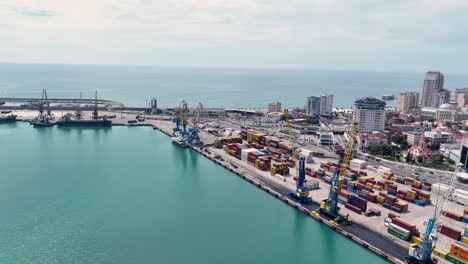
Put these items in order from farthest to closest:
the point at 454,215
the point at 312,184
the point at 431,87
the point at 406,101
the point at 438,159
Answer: the point at 431,87, the point at 406,101, the point at 438,159, the point at 312,184, the point at 454,215

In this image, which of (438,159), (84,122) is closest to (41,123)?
(84,122)

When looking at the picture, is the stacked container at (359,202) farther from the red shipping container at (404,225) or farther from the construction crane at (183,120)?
the construction crane at (183,120)

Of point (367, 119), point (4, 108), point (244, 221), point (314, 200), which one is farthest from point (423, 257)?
point (4, 108)

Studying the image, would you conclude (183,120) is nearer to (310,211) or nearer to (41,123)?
(41,123)

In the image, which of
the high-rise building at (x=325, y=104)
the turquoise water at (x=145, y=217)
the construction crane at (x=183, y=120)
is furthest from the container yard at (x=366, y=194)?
the high-rise building at (x=325, y=104)

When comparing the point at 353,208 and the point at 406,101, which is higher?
the point at 406,101

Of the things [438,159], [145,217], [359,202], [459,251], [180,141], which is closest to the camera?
[459,251]
